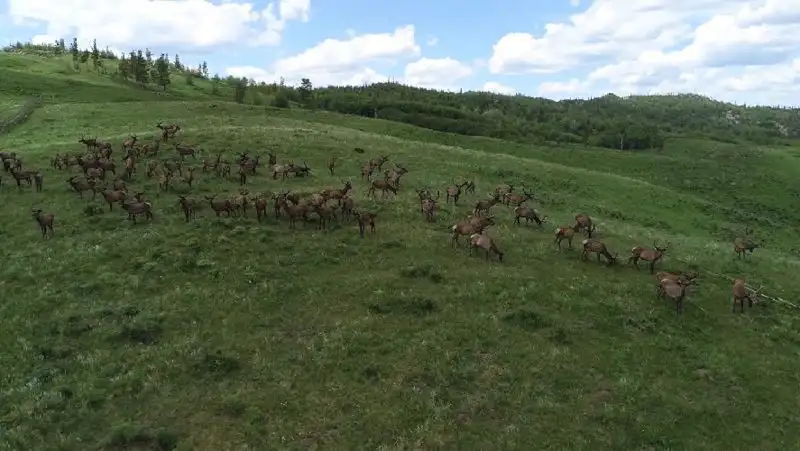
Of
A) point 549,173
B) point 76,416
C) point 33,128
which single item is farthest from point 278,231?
point 33,128

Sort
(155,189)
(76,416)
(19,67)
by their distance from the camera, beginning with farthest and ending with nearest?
1. (19,67)
2. (155,189)
3. (76,416)

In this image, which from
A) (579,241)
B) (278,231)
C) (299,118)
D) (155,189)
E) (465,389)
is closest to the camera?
(465,389)

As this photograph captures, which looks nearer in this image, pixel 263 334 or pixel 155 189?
pixel 263 334

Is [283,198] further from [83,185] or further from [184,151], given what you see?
[184,151]

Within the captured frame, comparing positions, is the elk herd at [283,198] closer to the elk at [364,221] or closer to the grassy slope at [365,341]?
the elk at [364,221]

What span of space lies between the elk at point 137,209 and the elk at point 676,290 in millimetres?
23002

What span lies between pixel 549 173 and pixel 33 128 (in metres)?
46.9

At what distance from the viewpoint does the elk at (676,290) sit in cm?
2327

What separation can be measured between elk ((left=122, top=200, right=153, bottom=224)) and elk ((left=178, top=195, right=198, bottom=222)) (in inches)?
61.5

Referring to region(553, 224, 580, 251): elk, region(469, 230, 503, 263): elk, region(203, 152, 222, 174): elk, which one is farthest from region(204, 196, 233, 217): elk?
region(553, 224, 580, 251): elk

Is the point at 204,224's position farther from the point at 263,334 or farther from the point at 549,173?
the point at 549,173

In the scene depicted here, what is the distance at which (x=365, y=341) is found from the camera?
19.7 m

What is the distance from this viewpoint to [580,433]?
1619 centimetres

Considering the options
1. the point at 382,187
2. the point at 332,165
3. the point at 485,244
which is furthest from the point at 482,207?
the point at 332,165
